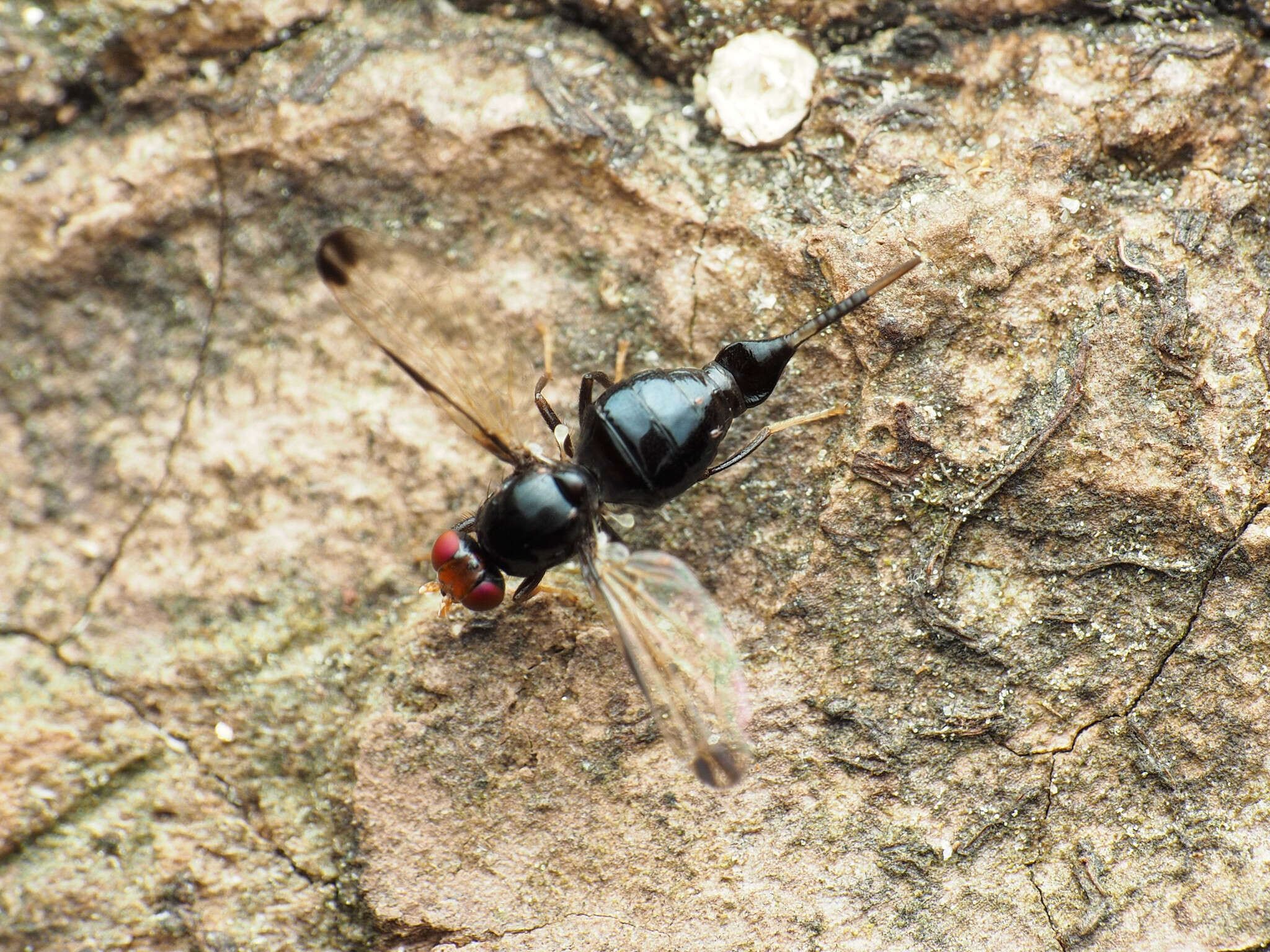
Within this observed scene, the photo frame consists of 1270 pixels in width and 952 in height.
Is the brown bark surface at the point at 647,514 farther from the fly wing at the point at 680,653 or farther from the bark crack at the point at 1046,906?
the fly wing at the point at 680,653

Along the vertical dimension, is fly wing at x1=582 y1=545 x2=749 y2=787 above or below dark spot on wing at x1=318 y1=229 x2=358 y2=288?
below

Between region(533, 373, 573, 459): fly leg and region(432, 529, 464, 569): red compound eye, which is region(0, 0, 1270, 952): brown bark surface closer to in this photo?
region(533, 373, 573, 459): fly leg

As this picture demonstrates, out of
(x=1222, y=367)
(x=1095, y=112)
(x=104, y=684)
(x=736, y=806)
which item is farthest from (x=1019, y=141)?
(x=104, y=684)

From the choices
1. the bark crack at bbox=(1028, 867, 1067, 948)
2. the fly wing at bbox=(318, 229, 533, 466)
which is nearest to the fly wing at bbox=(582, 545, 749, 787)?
the fly wing at bbox=(318, 229, 533, 466)

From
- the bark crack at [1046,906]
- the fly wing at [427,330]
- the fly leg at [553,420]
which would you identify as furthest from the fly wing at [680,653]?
the bark crack at [1046,906]

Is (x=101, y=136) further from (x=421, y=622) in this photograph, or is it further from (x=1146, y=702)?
(x=1146, y=702)

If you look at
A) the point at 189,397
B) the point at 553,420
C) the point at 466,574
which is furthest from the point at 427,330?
the point at 189,397

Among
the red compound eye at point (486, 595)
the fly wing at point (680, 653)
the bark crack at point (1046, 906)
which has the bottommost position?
the bark crack at point (1046, 906)
